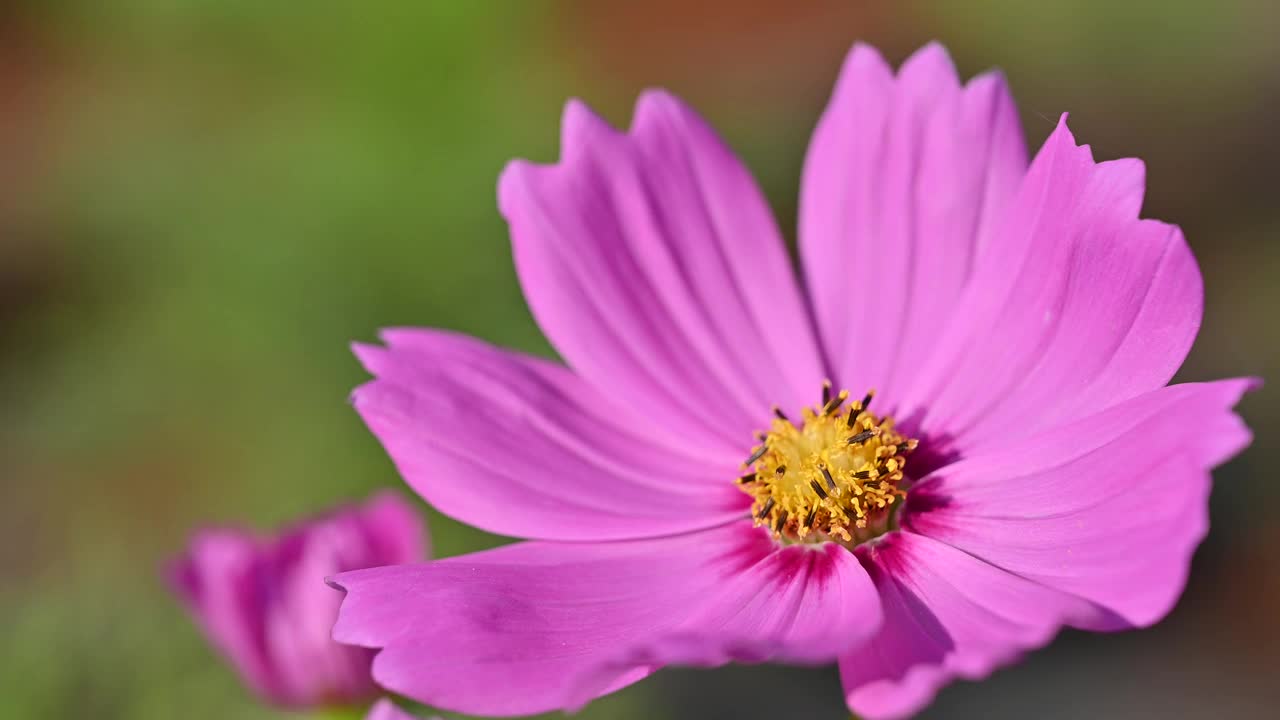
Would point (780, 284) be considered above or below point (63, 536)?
above

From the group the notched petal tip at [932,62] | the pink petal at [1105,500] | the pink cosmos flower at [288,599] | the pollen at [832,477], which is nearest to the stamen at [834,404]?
the pollen at [832,477]

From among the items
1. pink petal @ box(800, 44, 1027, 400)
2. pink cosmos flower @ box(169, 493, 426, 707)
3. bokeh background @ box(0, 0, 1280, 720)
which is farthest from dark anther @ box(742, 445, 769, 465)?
bokeh background @ box(0, 0, 1280, 720)

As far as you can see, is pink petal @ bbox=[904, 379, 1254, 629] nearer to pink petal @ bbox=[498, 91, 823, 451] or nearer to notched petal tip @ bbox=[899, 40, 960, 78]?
pink petal @ bbox=[498, 91, 823, 451]

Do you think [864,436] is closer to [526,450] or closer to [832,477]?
[832,477]

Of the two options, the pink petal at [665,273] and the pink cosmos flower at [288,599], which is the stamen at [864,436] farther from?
the pink cosmos flower at [288,599]

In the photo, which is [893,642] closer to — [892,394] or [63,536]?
[892,394]

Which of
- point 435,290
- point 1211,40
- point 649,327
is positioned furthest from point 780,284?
point 1211,40
